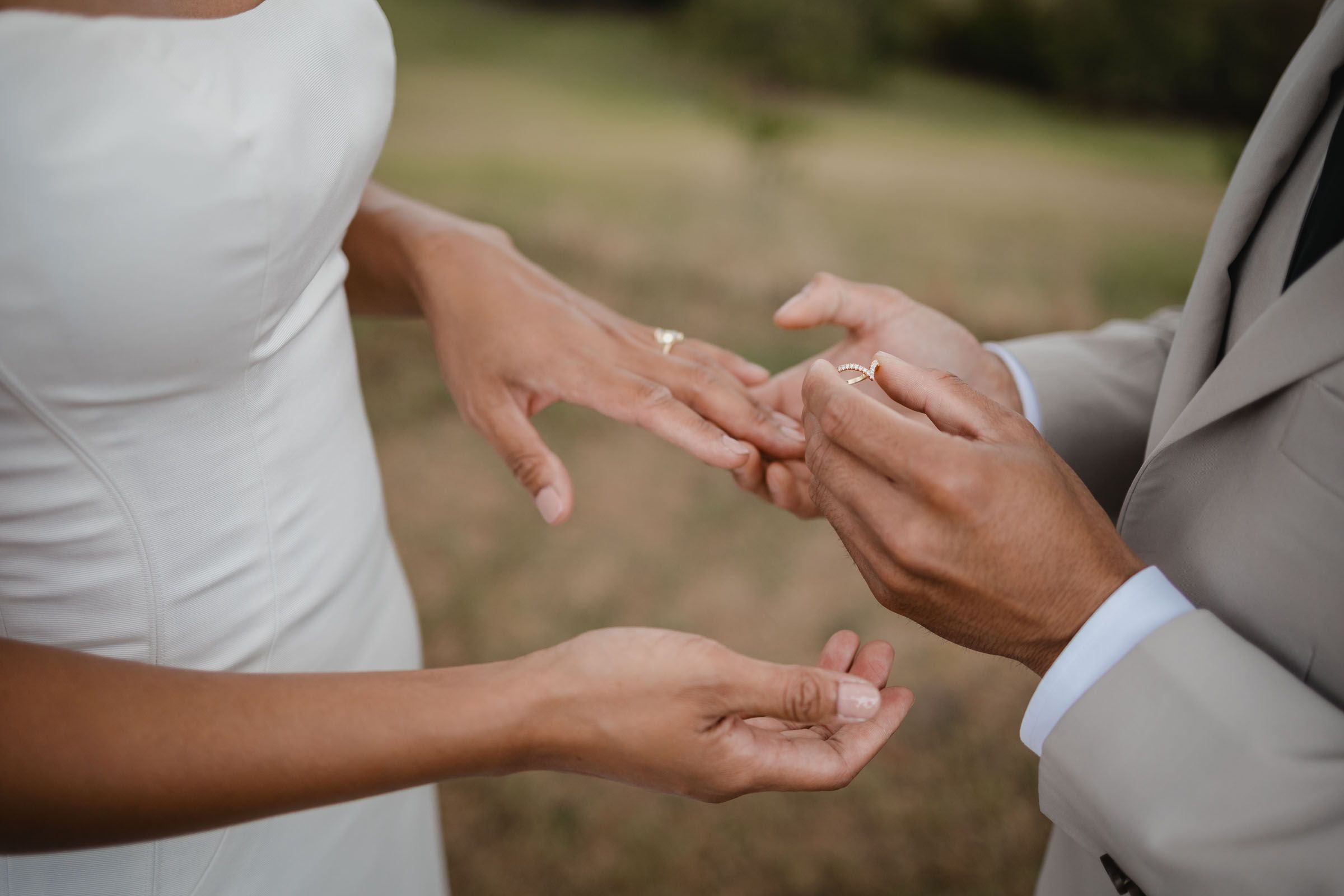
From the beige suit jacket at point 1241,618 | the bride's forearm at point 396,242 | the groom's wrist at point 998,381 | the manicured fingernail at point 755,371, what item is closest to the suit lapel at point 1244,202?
the beige suit jacket at point 1241,618

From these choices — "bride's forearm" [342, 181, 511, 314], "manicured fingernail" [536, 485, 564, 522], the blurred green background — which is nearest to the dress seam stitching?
"manicured fingernail" [536, 485, 564, 522]

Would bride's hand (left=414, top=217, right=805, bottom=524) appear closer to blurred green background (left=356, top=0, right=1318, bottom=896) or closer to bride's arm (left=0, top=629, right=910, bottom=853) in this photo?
bride's arm (left=0, top=629, right=910, bottom=853)

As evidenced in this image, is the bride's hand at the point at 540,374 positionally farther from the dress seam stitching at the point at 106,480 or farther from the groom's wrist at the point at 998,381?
the dress seam stitching at the point at 106,480

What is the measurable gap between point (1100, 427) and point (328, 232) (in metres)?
1.04

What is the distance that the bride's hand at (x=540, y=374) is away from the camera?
3.77 ft

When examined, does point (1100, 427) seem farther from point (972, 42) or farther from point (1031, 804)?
point (972, 42)

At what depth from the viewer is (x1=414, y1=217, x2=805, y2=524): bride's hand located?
3.77 feet

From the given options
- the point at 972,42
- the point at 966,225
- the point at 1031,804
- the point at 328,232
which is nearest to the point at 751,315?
the point at 966,225

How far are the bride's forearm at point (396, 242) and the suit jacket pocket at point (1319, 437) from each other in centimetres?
99

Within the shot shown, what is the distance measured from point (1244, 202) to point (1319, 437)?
0.29 m

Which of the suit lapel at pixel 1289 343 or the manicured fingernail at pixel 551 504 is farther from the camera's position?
the manicured fingernail at pixel 551 504

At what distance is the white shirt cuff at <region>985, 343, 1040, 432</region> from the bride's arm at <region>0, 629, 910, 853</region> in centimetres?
53

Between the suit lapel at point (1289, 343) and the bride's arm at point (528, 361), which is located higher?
the suit lapel at point (1289, 343)

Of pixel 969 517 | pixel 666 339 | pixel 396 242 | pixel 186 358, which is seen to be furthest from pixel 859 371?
pixel 186 358
